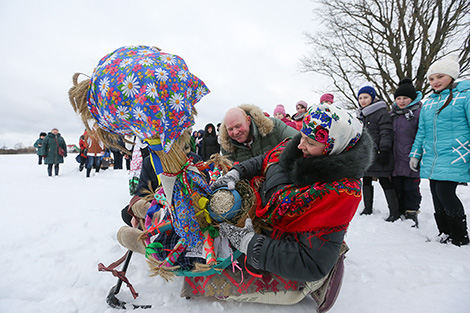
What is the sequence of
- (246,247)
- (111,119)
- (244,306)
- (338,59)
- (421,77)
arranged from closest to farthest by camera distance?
(111,119) → (246,247) → (244,306) → (421,77) → (338,59)

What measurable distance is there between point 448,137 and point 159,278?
9.89ft

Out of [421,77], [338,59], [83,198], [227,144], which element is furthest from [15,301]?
[338,59]

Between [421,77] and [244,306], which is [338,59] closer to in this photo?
[421,77]

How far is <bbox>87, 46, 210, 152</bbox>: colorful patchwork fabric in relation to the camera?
3.27 feet

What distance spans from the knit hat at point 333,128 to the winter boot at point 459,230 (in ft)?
6.63

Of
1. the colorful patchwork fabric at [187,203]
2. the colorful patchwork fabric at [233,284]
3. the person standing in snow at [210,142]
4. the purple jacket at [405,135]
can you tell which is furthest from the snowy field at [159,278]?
the person standing in snow at [210,142]

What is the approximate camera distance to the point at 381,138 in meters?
3.42

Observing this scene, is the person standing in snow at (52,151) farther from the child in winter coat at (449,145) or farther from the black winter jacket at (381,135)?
the child in winter coat at (449,145)

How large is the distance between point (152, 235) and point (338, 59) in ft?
40.6

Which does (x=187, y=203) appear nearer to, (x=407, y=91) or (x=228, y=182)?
(x=228, y=182)

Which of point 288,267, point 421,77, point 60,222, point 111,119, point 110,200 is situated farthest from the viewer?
point 421,77

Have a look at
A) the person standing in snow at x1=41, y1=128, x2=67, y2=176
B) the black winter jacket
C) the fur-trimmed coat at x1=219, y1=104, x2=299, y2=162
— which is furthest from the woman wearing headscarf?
the person standing in snow at x1=41, y1=128, x2=67, y2=176

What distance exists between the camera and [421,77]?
29.1ft

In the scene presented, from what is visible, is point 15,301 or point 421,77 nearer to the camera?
point 15,301
